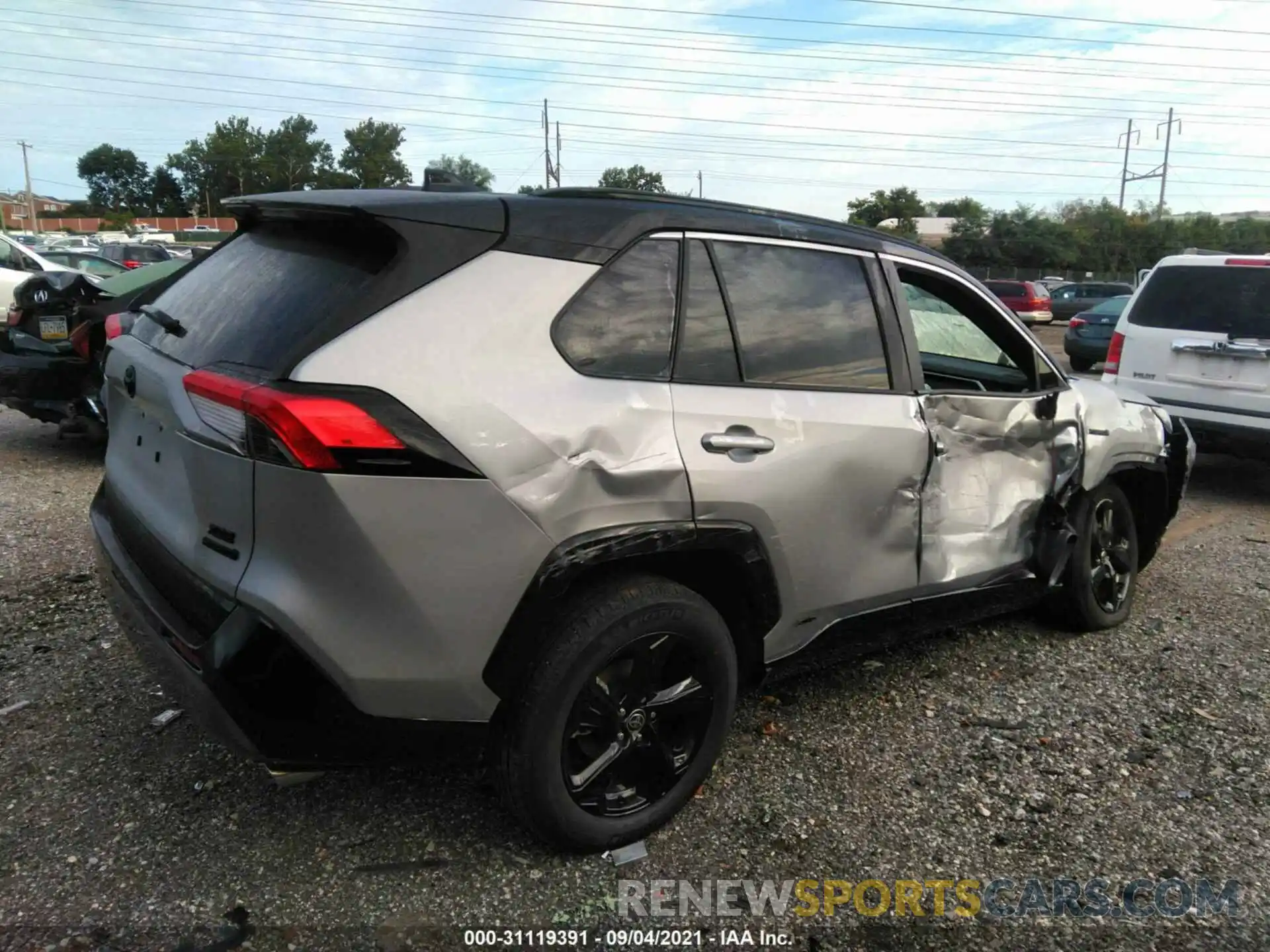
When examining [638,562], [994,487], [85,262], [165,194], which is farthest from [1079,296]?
[165,194]

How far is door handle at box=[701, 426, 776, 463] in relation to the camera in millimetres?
2590

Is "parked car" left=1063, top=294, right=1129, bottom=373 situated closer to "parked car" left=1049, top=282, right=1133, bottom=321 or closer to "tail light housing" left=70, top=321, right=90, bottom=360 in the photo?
"parked car" left=1049, top=282, right=1133, bottom=321

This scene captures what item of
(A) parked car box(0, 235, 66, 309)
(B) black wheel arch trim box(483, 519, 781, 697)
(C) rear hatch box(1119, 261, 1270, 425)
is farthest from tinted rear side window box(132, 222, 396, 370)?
(A) parked car box(0, 235, 66, 309)

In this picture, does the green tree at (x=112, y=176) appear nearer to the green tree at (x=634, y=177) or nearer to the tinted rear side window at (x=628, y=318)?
the green tree at (x=634, y=177)

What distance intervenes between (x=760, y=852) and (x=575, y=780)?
596 mm

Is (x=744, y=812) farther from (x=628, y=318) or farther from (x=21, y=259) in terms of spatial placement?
→ (x=21, y=259)

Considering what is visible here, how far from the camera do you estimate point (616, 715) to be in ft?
8.29

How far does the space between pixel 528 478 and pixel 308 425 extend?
0.51 meters

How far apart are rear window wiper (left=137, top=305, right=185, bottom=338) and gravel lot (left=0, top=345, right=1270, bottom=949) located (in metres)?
1.35

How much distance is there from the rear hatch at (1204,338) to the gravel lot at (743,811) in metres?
3.19

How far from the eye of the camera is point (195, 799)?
2.79 meters

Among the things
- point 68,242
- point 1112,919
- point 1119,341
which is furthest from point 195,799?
point 68,242

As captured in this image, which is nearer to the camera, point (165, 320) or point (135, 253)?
point (165, 320)

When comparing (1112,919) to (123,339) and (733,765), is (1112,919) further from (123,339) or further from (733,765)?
(123,339)
